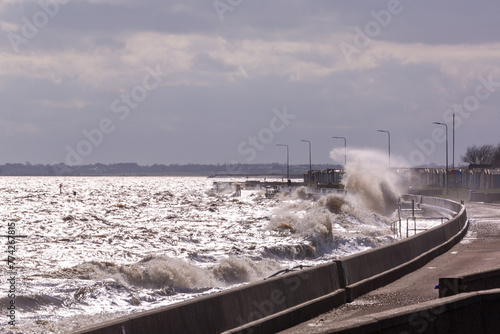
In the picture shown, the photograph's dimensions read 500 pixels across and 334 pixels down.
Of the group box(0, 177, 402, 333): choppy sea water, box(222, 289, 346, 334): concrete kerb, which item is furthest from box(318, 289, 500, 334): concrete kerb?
box(0, 177, 402, 333): choppy sea water

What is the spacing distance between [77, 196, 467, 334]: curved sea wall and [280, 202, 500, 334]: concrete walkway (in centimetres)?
24

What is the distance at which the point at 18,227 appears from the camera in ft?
225

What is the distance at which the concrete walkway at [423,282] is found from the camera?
15.5 m

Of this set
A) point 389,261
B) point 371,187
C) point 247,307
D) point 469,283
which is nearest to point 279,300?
point 247,307

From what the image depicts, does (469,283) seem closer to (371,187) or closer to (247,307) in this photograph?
(247,307)

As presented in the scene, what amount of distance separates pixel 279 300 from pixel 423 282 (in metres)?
7.68

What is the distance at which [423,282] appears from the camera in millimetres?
21094

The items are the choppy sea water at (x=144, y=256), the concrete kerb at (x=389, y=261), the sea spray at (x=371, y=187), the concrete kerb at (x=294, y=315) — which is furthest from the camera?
the sea spray at (x=371, y=187)

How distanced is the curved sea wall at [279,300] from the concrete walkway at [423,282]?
0.24m

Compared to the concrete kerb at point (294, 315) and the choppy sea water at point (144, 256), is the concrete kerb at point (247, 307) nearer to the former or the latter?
the concrete kerb at point (294, 315)

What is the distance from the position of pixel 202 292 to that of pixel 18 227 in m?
43.9

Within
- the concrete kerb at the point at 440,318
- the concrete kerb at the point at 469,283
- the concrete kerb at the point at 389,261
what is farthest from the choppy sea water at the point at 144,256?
the concrete kerb at the point at 440,318

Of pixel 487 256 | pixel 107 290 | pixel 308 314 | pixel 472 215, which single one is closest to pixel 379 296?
pixel 308 314

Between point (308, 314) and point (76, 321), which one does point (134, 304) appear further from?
point (308, 314)
